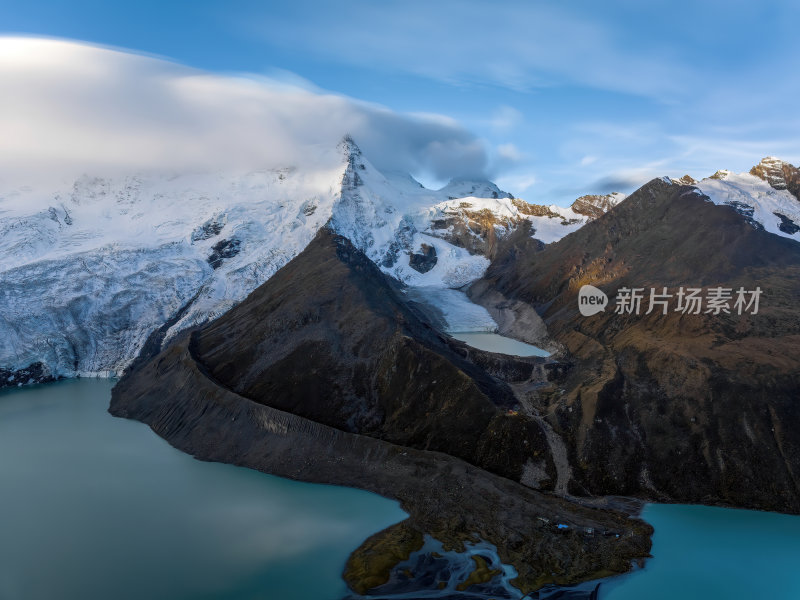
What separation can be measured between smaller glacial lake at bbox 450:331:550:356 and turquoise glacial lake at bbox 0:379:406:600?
52430 mm

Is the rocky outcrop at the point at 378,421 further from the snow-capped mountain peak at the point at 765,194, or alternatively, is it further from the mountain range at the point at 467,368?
the snow-capped mountain peak at the point at 765,194

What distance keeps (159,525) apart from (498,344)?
73.4 m

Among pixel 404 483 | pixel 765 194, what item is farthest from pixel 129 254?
pixel 765 194

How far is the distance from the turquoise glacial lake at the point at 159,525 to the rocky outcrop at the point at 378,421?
2.52 meters

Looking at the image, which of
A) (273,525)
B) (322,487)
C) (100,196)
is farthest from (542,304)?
(100,196)

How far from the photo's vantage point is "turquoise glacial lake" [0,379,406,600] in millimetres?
33438

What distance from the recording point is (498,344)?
103625mm

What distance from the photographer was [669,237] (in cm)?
10269

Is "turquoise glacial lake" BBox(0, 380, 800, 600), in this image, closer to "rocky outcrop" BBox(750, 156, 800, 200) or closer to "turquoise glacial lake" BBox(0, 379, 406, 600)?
"turquoise glacial lake" BBox(0, 379, 406, 600)

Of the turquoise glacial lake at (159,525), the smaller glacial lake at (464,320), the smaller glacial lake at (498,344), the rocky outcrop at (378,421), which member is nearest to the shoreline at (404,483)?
the rocky outcrop at (378,421)

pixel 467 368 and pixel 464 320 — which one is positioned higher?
pixel 464 320

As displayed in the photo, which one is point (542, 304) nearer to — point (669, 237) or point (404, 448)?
point (669, 237)

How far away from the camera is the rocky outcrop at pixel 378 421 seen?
39.4 meters

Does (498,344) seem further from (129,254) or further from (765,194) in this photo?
(765,194)
